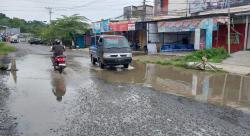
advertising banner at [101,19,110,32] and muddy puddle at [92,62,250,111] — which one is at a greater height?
advertising banner at [101,19,110,32]

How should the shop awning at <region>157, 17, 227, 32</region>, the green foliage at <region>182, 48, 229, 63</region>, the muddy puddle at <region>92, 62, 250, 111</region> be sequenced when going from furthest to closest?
the shop awning at <region>157, 17, 227, 32</region> → the green foliage at <region>182, 48, 229, 63</region> → the muddy puddle at <region>92, 62, 250, 111</region>

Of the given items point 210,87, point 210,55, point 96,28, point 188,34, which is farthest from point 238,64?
point 96,28

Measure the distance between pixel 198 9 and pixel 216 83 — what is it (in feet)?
70.7

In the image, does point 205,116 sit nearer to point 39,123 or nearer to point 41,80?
point 39,123

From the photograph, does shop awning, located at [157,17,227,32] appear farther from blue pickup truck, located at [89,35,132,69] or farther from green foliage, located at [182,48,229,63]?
blue pickup truck, located at [89,35,132,69]

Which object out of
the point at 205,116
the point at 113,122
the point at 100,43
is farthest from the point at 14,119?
the point at 100,43

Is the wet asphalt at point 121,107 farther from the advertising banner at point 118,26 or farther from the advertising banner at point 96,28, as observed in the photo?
the advertising banner at point 96,28

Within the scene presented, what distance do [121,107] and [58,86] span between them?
14.0 ft

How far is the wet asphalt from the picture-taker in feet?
20.9

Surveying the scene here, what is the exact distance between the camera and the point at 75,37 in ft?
192

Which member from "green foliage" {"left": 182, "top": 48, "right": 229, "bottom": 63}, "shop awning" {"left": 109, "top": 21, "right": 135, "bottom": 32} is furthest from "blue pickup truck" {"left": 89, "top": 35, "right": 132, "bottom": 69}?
"shop awning" {"left": 109, "top": 21, "right": 135, "bottom": 32}

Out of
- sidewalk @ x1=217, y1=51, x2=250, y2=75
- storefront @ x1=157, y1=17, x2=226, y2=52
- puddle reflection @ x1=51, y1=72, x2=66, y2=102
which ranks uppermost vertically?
storefront @ x1=157, y1=17, x2=226, y2=52

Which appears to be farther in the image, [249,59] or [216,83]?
[249,59]

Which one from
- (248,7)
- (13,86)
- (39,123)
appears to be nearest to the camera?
(39,123)
